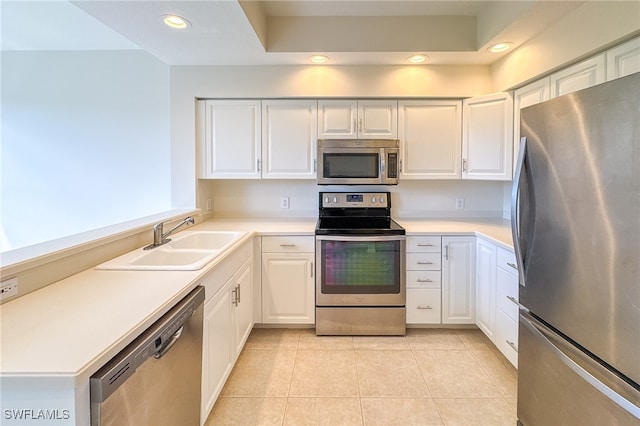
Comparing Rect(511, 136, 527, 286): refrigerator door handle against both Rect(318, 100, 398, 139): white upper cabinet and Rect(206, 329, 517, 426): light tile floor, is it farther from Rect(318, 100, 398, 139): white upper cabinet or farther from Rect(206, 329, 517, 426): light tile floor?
Rect(318, 100, 398, 139): white upper cabinet

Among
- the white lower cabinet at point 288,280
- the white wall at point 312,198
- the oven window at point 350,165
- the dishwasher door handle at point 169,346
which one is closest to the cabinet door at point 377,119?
the oven window at point 350,165

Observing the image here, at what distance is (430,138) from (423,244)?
100cm

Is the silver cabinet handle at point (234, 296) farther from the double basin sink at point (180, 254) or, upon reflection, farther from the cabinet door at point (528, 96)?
the cabinet door at point (528, 96)

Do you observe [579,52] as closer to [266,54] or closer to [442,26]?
[442,26]

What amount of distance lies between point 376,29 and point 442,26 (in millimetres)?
505

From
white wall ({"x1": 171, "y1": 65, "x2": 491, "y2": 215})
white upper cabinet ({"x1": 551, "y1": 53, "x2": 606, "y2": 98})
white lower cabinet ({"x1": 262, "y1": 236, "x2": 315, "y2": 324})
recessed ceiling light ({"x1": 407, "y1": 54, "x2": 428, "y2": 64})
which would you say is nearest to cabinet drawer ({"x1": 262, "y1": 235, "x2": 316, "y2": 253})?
white lower cabinet ({"x1": 262, "y1": 236, "x2": 315, "y2": 324})

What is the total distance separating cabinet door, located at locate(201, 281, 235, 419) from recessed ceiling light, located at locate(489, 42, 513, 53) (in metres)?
2.53

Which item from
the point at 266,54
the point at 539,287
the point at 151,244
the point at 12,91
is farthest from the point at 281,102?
the point at 12,91

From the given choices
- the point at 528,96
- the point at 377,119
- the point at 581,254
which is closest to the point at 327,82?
the point at 377,119

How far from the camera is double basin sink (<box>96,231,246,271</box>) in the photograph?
1.45 metres

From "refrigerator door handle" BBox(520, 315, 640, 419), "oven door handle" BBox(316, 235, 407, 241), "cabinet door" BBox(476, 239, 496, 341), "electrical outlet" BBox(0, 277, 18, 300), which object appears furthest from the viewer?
"oven door handle" BBox(316, 235, 407, 241)

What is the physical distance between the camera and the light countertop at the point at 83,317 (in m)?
0.74

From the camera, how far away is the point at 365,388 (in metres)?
1.89

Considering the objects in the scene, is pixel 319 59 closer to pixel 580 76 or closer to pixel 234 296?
pixel 580 76
